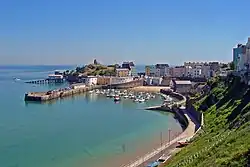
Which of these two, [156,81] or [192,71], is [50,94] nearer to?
[156,81]

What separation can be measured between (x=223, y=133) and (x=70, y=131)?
11.3 metres

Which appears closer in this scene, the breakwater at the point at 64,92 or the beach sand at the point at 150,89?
the breakwater at the point at 64,92

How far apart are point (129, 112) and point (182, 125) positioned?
794cm

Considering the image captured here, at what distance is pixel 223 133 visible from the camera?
11922 mm

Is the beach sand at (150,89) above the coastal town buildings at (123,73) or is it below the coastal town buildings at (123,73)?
below

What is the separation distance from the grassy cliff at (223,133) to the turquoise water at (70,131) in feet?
10.7

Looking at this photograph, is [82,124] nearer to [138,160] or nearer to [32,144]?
[32,144]

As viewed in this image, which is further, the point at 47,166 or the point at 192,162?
the point at 47,166

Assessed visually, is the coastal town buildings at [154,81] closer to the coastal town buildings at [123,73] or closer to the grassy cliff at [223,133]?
the coastal town buildings at [123,73]

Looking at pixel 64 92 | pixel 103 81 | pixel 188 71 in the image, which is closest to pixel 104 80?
pixel 103 81

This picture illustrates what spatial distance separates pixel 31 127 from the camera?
22516 millimetres

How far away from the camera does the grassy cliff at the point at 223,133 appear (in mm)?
7626

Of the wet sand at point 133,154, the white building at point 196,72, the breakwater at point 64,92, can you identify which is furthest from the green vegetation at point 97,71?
the wet sand at point 133,154

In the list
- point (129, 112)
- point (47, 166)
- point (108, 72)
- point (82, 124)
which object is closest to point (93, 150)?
point (47, 166)
